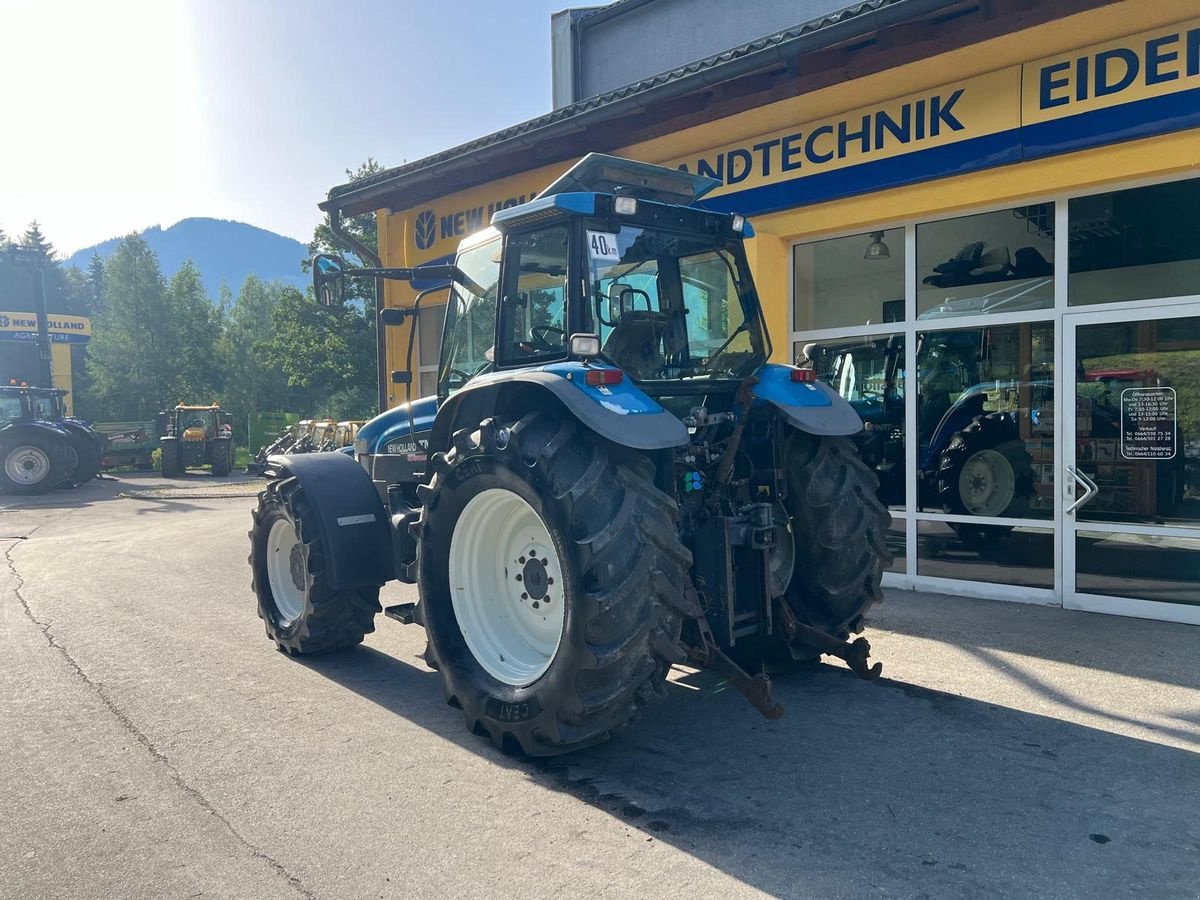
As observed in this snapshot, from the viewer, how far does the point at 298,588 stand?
19.2 ft

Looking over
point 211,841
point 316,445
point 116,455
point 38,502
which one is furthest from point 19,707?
point 116,455

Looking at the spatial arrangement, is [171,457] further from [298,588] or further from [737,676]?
[737,676]

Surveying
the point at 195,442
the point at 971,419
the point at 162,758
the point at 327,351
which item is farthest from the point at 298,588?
the point at 327,351

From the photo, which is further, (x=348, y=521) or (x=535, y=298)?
(x=348, y=521)

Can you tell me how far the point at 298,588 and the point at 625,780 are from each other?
307 cm

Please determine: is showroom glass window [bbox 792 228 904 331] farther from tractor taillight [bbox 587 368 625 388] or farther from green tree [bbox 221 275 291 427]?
green tree [bbox 221 275 291 427]

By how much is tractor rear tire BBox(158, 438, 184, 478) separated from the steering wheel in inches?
927

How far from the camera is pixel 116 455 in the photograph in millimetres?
26375

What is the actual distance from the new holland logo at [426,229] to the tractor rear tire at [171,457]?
15972 millimetres

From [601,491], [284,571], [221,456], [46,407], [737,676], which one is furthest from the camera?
[221,456]

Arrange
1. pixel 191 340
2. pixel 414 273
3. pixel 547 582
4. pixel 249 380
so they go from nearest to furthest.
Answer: pixel 547 582, pixel 414 273, pixel 191 340, pixel 249 380

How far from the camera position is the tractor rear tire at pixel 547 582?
3.57m

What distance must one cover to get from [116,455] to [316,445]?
8447 millimetres

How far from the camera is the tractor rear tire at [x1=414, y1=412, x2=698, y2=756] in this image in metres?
3.57
